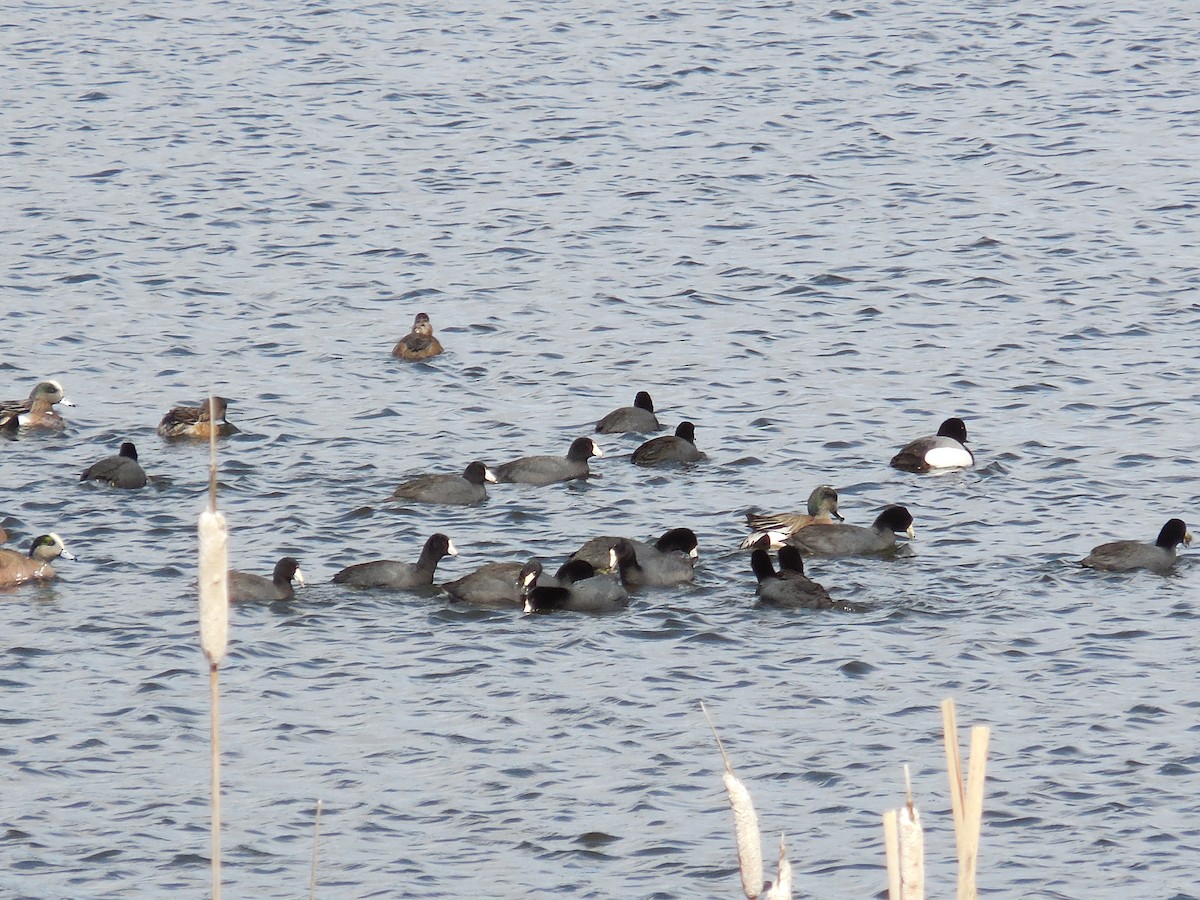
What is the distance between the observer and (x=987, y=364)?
21844 mm

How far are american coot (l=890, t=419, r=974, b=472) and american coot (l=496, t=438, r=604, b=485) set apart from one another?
3.21m

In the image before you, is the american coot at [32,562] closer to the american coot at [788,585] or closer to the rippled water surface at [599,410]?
the rippled water surface at [599,410]

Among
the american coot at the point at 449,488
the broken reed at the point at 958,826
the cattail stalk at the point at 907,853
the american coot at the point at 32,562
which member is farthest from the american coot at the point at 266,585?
the cattail stalk at the point at 907,853

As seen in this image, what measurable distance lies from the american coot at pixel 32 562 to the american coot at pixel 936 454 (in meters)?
8.17

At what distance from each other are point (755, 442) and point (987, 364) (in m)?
3.82

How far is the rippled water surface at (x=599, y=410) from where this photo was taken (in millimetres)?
11594

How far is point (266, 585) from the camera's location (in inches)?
589

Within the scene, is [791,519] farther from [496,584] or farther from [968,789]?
[968,789]

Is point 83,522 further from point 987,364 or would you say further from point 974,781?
point 974,781

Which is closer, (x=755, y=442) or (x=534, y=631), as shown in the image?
(x=534, y=631)

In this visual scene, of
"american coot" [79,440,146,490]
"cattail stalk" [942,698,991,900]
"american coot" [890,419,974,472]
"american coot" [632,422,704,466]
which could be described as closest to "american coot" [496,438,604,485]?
"american coot" [632,422,704,466]

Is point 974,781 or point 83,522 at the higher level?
point 974,781

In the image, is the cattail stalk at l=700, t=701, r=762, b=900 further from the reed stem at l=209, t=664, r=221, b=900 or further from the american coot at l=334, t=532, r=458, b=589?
the american coot at l=334, t=532, r=458, b=589

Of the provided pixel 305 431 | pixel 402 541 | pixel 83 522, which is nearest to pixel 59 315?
pixel 305 431
